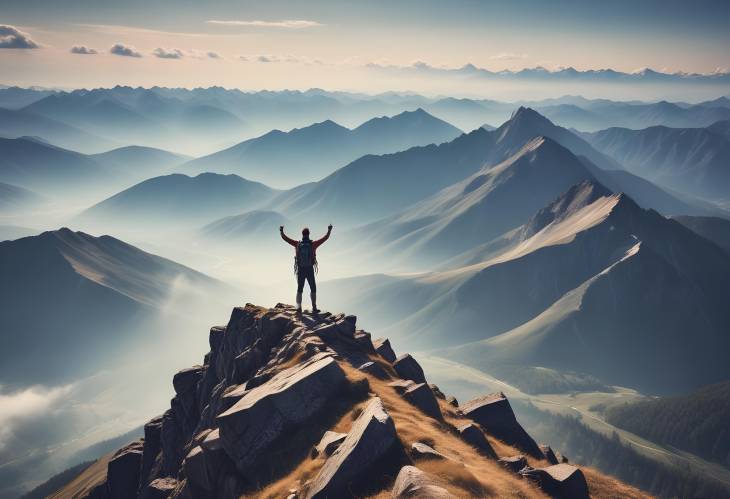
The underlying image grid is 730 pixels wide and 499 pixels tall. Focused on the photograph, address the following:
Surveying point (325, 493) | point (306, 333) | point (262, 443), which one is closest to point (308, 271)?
point (306, 333)

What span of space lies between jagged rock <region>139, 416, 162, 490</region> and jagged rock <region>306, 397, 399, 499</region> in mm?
46272

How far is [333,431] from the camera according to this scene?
2973cm

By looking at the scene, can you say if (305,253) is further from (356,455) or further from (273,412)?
(356,455)

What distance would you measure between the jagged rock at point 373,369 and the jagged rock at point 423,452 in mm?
14289

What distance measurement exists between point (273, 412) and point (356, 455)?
372 inches

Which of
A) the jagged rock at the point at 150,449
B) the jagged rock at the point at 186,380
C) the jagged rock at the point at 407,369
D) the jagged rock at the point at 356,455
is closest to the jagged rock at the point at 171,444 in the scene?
the jagged rock at the point at 150,449

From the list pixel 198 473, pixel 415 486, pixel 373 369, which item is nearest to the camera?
pixel 415 486

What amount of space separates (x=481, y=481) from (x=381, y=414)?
548 centimetres

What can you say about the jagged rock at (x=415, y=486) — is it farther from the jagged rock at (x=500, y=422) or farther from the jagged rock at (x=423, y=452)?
the jagged rock at (x=500, y=422)

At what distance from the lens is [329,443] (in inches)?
1090

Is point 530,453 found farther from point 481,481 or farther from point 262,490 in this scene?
point 262,490

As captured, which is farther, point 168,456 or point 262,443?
point 168,456

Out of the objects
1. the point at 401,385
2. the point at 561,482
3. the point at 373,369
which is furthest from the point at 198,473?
the point at 561,482

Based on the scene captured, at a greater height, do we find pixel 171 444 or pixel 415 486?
pixel 415 486
